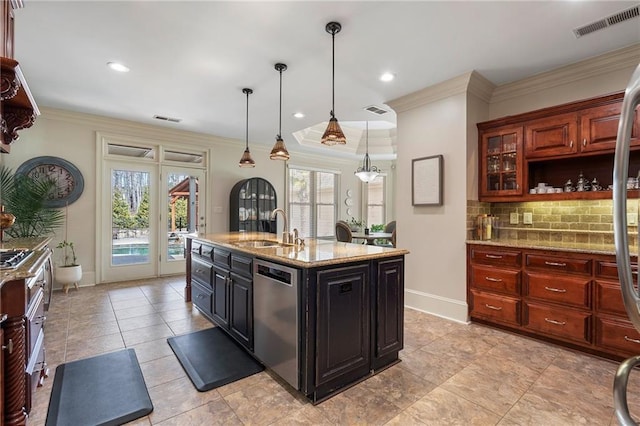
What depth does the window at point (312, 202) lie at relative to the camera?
7.76 meters

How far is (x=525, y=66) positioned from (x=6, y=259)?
185 inches

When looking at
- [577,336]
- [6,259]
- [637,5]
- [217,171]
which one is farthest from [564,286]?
[217,171]

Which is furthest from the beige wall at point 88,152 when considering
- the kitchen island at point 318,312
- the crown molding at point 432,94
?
the crown molding at point 432,94

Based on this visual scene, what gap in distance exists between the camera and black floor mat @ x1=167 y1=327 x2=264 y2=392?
7.64ft

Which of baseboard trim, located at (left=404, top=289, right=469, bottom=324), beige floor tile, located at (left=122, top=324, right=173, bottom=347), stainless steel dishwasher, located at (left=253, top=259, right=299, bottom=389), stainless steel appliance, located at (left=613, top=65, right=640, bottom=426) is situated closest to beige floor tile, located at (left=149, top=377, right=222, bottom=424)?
stainless steel dishwasher, located at (left=253, top=259, right=299, bottom=389)

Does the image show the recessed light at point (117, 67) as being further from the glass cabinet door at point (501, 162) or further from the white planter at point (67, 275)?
the glass cabinet door at point (501, 162)

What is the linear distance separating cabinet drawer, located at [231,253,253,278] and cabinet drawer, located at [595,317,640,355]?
2.96 m

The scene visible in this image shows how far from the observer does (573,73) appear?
128 inches

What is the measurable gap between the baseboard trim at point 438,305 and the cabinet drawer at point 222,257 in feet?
7.79

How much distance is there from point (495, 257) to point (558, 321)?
0.75m

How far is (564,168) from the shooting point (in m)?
3.40

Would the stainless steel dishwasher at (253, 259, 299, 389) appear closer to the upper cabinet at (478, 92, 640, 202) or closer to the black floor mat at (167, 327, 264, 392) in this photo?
the black floor mat at (167, 327, 264, 392)

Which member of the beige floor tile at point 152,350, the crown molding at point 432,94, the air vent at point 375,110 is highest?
the air vent at point 375,110

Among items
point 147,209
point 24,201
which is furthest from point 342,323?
point 147,209
